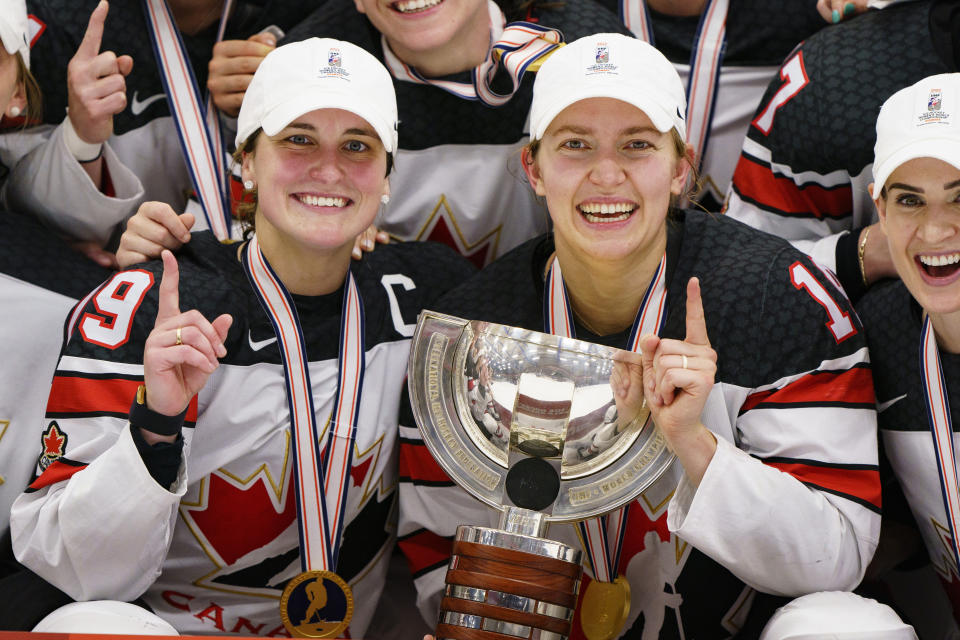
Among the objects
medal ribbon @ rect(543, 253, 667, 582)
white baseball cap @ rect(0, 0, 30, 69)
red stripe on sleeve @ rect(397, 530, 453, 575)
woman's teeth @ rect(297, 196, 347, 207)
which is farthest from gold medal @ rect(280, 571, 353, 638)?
white baseball cap @ rect(0, 0, 30, 69)

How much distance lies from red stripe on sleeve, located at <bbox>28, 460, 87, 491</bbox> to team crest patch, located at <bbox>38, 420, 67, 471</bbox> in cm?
1

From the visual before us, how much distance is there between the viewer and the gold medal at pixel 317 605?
2.44 m

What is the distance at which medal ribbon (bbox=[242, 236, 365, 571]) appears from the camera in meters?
2.45

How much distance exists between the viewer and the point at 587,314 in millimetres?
2541

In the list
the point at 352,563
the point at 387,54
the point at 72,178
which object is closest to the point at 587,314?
the point at 352,563

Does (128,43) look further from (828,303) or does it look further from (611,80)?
(828,303)

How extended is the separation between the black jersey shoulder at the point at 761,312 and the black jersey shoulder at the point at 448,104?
2.44ft

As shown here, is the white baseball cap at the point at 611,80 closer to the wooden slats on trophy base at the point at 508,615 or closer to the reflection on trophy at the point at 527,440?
the reflection on trophy at the point at 527,440

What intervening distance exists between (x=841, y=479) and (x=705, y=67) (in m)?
1.31

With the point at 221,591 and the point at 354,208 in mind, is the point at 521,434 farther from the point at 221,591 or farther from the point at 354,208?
the point at 221,591

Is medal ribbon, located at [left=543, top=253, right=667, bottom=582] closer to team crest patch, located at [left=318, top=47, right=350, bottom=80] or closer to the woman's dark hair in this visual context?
team crest patch, located at [left=318, top=47, right=350, bottom=80]

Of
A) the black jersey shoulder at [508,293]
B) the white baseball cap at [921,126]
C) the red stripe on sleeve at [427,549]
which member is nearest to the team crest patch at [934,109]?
the white baseball cap at [921,126]

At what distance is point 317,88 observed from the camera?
7.93ft

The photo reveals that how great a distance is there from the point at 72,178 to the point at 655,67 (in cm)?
134
